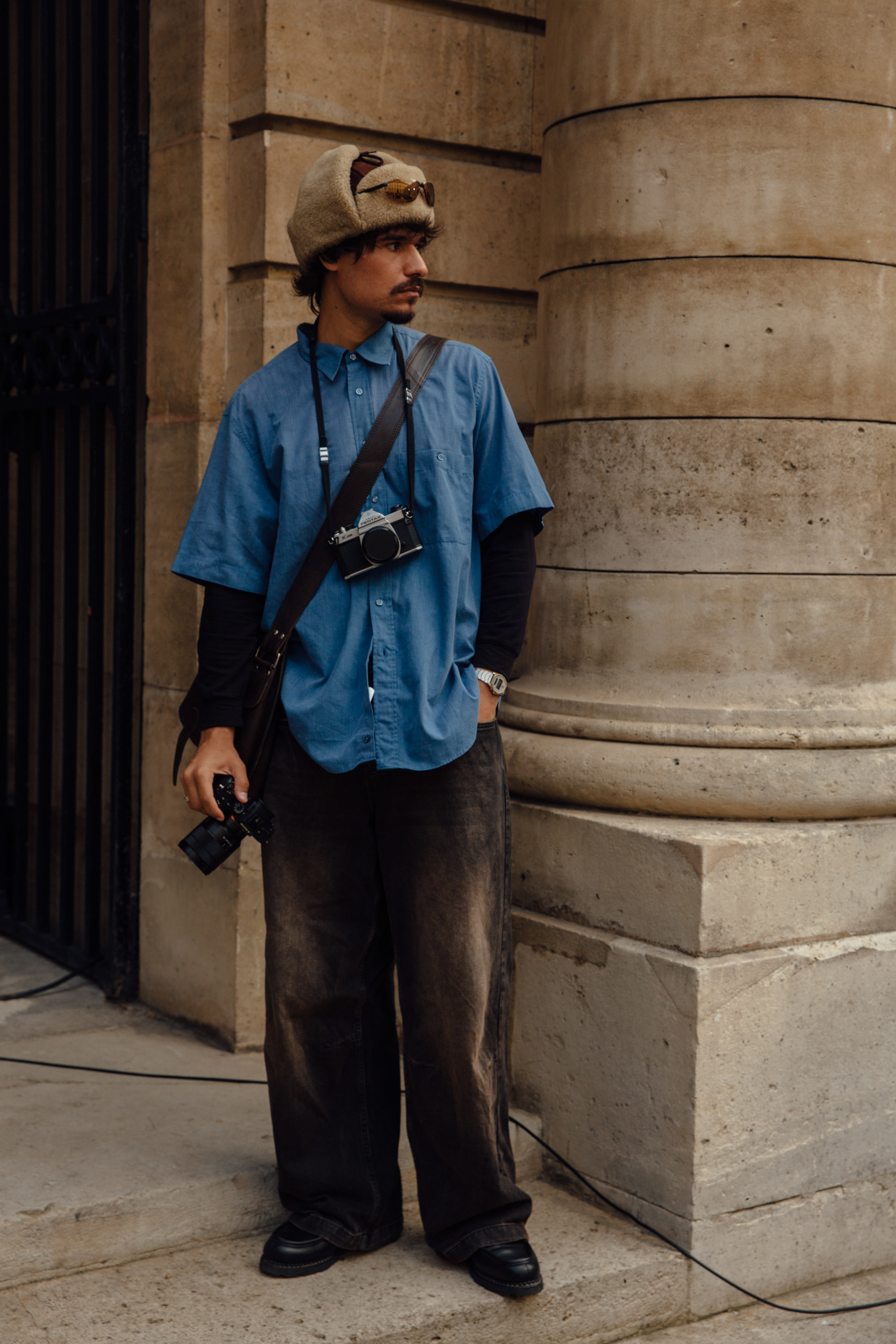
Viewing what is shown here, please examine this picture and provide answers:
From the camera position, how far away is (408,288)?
2920 mm

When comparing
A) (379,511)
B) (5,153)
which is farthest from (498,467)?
(5,153)

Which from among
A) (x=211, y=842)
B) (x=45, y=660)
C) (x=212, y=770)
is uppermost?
(x=45, y=660)

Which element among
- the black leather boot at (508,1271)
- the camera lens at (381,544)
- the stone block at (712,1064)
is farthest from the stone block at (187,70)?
the black leather boot at (508,1271)

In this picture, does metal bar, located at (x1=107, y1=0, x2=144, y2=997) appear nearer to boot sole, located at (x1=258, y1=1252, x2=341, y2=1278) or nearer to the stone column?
the stone column

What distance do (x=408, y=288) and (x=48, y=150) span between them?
2376 mm

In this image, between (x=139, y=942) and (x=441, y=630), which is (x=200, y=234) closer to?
(x=441, y=630)

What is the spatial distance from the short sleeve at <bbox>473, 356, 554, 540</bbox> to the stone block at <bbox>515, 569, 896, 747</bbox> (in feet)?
2.43

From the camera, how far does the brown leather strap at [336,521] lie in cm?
294

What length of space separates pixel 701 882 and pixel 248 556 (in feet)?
4.12

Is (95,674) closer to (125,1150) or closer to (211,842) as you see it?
(125,1150)

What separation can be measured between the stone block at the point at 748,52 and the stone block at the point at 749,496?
0.79 meters

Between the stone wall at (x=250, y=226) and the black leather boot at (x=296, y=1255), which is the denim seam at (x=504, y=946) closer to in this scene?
the black leather boot at (x=296, y=1255)

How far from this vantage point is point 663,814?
11.9ft

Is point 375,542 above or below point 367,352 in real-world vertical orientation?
below
